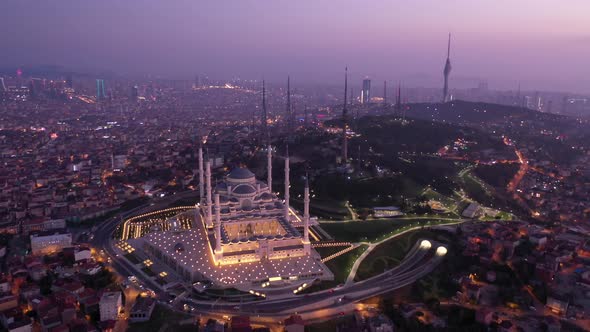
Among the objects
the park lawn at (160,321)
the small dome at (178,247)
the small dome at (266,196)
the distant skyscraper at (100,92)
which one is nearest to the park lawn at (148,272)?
the small dome at (178,247)

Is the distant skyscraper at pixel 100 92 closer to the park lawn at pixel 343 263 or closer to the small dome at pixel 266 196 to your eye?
the small dome at pixel 266 196

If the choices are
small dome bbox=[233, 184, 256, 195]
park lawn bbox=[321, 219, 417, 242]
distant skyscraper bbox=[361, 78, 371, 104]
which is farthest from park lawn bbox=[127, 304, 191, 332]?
distant skyscraper bbox=[361, 78, 371, 104]

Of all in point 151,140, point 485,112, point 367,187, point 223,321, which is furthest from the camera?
point 485,112

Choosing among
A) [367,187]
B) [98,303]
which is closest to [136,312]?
[98,303]

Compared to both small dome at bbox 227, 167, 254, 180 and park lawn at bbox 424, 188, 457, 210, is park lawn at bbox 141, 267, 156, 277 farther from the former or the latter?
park lawn at bbox 424, 188, 457, 210

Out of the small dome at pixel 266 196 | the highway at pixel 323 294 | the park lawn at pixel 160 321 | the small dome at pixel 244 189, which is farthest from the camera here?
the small dome at pixel 266 196

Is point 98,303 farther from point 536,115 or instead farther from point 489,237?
point 536,115

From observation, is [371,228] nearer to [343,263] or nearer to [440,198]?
[343,263]

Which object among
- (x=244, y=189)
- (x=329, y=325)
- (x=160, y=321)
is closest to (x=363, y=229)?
(x=244, y=189)
